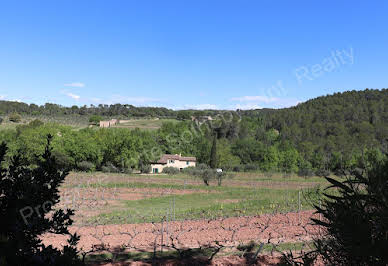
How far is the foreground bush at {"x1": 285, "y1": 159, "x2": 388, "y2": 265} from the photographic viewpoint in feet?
6.66

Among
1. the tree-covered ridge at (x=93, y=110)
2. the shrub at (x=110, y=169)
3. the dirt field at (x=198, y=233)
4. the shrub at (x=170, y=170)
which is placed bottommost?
the shrub at (x=170, y=170)

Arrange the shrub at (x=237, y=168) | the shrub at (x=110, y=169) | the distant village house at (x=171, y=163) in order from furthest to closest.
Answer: the shrub at (x=237, y=168)
the distant village house at (x=171, y=163)
the shrub at (x=110, y=169)

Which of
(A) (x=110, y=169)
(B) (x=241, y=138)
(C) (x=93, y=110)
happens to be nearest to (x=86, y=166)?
(A) (x=110, y=169)

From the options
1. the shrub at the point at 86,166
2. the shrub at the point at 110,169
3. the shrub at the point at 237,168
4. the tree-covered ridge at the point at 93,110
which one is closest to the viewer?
the shrub at the point at 110,169

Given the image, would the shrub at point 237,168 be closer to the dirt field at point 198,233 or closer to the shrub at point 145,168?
the shrub at point 145,168

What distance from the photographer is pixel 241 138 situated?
75750 mm

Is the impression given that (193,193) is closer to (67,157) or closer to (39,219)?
(39,219)

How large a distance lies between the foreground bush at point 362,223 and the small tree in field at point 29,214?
2148mm

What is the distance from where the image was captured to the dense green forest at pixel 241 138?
42906 millimetres

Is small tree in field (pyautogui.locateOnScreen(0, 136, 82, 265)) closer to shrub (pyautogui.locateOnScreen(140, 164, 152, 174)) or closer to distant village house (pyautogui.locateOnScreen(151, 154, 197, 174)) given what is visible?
shrub (pyautogui.locateOnScreen(140, 164, 152, 174))

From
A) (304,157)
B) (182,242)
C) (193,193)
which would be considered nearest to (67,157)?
(193,193)

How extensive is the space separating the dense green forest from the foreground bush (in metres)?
0.18

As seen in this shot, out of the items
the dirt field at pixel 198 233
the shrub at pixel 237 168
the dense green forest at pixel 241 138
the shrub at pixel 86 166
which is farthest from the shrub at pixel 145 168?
the dirt field at pixel 198 233

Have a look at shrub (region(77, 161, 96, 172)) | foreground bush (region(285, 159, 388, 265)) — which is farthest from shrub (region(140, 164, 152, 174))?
foreground bush (region(285, 159, 388, 265))
